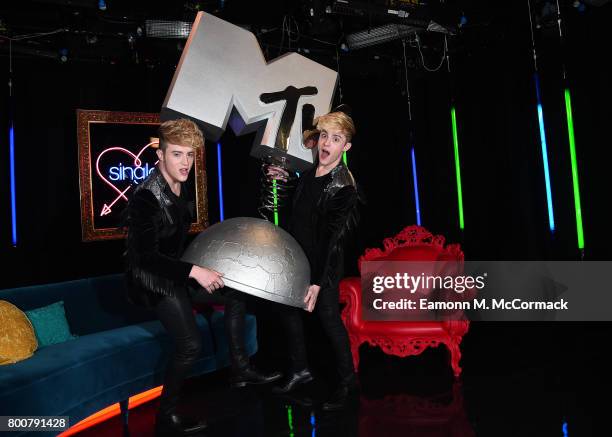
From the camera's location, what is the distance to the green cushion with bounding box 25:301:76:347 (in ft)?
12.2

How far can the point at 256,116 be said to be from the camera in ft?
12.2

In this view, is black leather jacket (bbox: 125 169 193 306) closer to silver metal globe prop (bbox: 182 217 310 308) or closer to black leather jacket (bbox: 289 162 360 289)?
silver metal globe prop (bbox: 182 217 310 308)

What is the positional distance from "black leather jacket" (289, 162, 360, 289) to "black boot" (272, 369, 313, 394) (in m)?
0.72

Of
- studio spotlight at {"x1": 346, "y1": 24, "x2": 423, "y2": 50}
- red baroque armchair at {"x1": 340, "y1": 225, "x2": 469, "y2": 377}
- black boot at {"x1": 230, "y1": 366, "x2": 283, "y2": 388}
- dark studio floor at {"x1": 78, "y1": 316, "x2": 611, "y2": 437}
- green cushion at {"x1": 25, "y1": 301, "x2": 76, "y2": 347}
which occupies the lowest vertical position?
dark studio floor at {"x1": 78, "y1": 316, "x2": 611, "y2": 437}

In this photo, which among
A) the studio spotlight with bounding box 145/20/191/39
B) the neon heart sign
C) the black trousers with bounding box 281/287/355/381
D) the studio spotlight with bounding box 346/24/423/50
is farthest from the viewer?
the neon heart sign

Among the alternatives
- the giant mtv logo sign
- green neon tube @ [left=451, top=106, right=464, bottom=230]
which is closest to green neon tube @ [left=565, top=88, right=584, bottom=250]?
green neon tube @ [left=451, top=106, right=464, bottom=230]

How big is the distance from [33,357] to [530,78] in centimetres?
536

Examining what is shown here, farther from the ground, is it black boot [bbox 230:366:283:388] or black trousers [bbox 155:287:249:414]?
black trousers [bbox 155:287:249:414]

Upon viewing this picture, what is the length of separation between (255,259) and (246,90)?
4.92 ft

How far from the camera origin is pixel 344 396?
366 centimetres

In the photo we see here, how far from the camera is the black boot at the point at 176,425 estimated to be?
10.5 feet

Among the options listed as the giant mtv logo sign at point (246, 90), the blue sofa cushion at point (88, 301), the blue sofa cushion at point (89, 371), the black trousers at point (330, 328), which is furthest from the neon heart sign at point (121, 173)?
the black trousers at point (330, 328)

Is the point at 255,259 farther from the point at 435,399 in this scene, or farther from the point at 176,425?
the point at 435,399

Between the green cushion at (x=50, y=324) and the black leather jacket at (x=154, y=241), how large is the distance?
1012 mm
